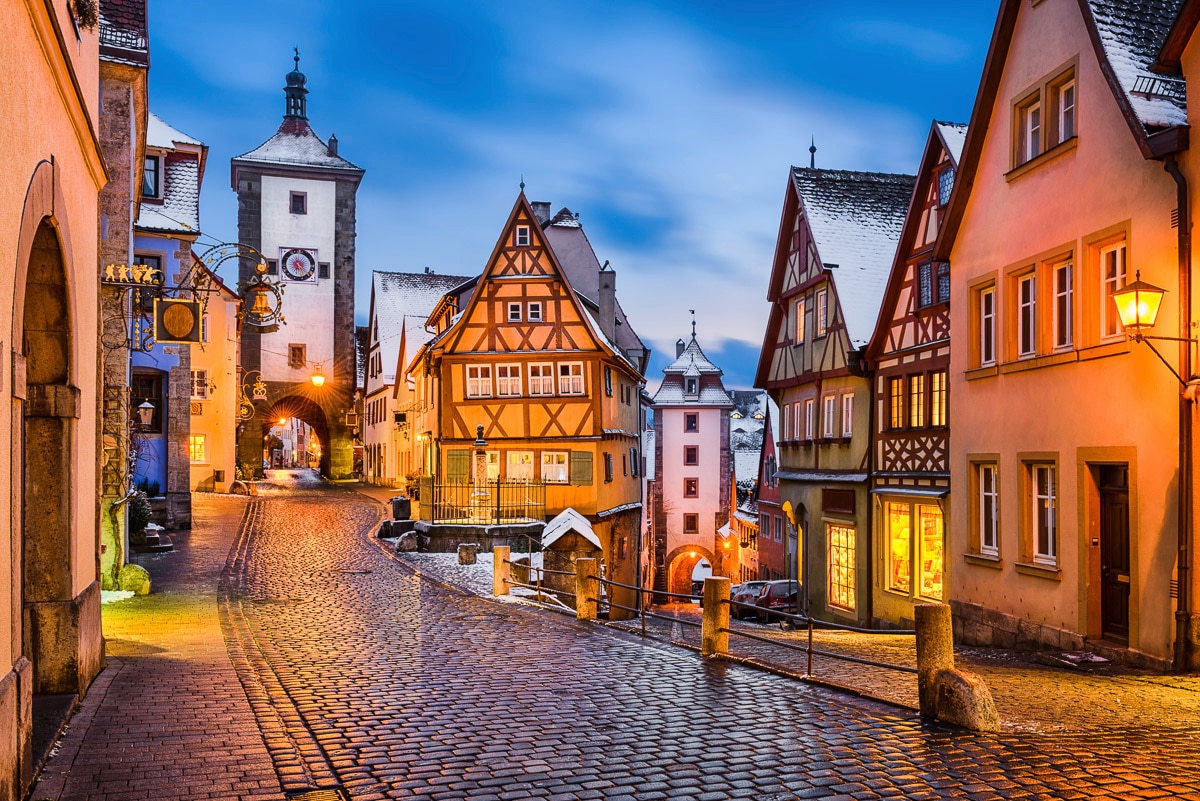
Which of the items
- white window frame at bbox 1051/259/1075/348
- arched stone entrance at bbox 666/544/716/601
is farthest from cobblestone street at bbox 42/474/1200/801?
arched stone entrance at bbox 666/544/716/601

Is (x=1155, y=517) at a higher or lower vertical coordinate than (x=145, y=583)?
higher

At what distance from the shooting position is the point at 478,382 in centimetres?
3375

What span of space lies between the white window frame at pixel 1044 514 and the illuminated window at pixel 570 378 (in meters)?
19.7

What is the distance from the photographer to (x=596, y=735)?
8.27m

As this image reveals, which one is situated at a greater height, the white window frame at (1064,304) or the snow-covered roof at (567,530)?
the white window frame at (1064,304)

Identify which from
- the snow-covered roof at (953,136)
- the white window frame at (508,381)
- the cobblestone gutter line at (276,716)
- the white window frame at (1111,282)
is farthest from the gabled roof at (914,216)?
the white window frame at (508,381)

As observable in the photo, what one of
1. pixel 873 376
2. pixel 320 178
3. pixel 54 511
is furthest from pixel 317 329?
pixel 54 511

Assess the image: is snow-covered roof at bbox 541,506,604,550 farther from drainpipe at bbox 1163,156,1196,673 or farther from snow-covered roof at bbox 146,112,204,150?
snow-covered roof at bbox 146,112,204,150

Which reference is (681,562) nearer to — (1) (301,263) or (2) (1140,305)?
(1) (301,263)

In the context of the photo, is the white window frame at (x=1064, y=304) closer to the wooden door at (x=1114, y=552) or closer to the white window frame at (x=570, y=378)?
the wooden door at (x=1114, y=552)

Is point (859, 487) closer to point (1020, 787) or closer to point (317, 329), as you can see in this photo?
point (1020, 787)

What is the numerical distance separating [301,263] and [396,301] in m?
6.84

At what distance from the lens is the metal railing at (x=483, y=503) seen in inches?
1091

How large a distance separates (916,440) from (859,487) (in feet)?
8.02
